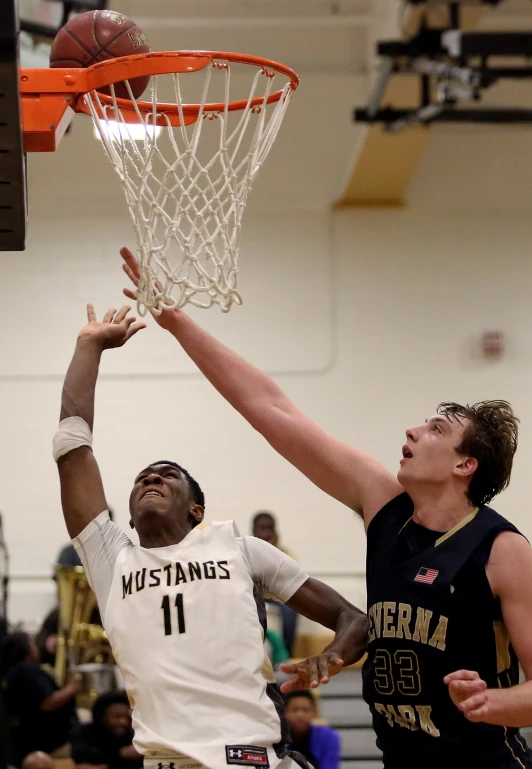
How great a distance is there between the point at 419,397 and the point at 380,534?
25.9ft

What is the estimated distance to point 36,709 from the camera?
7.37 metres

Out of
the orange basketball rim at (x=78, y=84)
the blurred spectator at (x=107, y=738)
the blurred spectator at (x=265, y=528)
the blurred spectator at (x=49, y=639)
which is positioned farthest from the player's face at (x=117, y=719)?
the orange basketball rim at (x=78, y=84)

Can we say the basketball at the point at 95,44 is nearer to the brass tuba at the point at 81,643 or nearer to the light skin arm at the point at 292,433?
the light skin arm at the point at 292,433

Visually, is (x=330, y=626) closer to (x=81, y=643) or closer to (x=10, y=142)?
(x=10, y=142)

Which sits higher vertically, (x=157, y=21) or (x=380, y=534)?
(x=157, y=21)

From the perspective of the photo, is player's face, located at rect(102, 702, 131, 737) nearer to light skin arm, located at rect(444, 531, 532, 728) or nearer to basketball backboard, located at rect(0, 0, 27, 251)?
basketball backboard, located at rect(0, 0, 27, 251)

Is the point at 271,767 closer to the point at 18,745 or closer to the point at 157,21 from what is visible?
the point at 18,745

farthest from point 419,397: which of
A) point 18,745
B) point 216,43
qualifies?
point 18,745

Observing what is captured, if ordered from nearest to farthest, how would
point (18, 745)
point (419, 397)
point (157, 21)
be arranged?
point (18, 745), point (157, 21), point (419, 397)

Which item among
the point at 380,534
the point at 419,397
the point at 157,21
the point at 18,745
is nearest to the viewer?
the point at 380,534

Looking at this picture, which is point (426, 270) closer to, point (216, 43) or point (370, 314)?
point (370, 314)

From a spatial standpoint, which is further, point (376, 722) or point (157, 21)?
point (157, 21)

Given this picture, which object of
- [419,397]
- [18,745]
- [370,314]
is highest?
[370,314]

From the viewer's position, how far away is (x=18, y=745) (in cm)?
719
